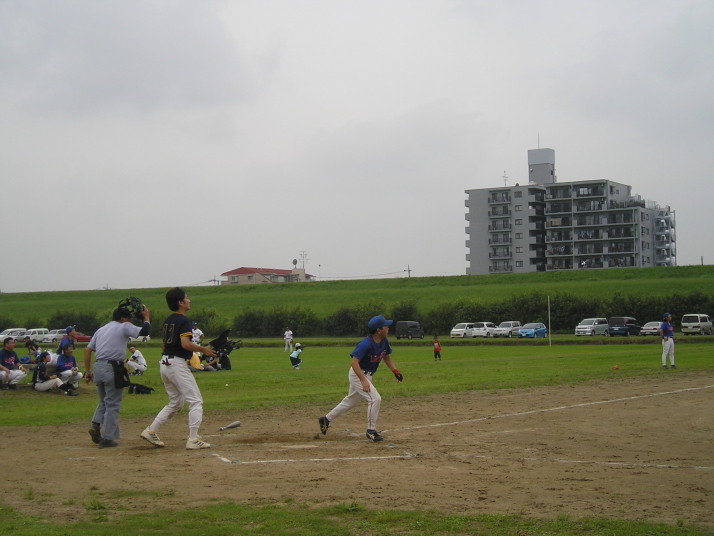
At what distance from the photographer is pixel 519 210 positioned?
129500mm

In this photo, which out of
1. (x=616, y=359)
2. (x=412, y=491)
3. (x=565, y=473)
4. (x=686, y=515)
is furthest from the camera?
(x=616, y=359)

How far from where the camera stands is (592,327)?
2864 inches

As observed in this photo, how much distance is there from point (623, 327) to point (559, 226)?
58.0m

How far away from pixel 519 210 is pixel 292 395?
111 m

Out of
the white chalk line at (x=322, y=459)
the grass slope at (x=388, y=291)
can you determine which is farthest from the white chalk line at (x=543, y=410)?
the grass slope at (x=388, y=291)

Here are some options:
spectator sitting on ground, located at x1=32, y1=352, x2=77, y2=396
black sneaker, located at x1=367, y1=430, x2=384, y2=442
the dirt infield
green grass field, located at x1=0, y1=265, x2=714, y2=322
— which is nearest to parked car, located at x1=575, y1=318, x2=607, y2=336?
green grass field, located at x1=0, y1=265, x2=714, y2=322

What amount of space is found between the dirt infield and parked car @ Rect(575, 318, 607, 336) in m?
55.4

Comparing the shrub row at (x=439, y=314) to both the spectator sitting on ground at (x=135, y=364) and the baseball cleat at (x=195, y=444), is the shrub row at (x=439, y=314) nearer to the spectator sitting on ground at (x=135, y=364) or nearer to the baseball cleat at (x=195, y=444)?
the spectator sitting on ground at (x=135, y=364)

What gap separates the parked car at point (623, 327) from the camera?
235ft

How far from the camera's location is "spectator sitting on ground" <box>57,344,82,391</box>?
22.6 meters

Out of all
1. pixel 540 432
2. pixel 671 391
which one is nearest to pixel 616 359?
pixel 671 391

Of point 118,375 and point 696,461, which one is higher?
point 118,375

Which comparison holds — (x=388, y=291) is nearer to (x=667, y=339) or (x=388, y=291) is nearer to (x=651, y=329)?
(x=651, y=329)

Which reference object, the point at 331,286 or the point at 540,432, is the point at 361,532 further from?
the point at 331,286
